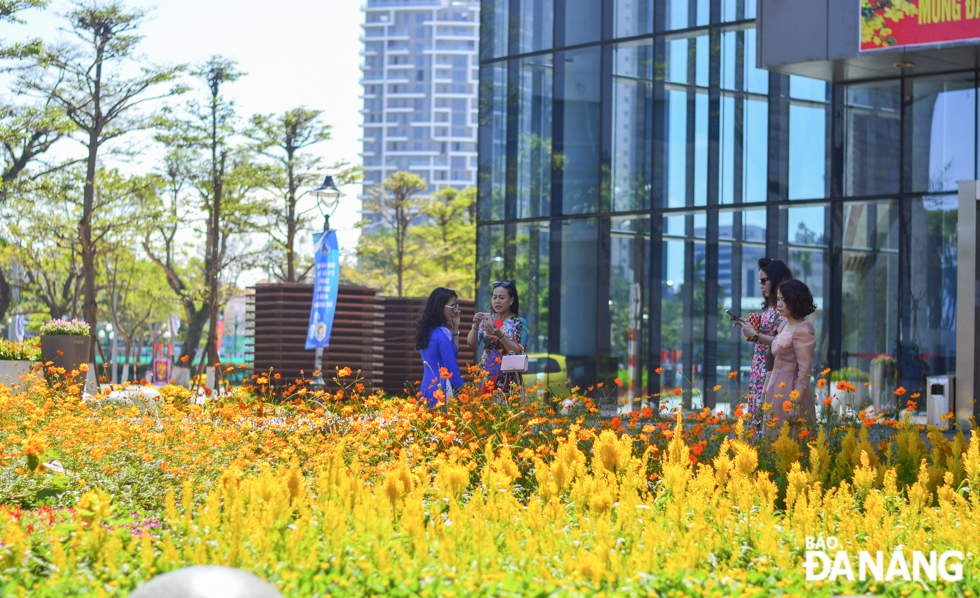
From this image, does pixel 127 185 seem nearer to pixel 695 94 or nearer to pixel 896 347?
pixel 695 94

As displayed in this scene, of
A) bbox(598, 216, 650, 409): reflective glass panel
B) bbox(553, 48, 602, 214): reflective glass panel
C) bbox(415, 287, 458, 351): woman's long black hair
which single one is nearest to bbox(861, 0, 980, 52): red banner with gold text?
bbox(598, 216, 650, 409): reflective glass panel

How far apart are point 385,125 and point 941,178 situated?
13912 centimetres

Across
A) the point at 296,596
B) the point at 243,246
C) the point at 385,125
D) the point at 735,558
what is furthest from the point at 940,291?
the point at 385,125

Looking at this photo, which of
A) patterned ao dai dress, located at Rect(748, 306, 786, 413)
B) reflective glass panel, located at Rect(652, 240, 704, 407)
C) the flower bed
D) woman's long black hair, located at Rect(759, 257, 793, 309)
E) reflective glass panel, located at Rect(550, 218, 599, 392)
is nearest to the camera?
the flower bed

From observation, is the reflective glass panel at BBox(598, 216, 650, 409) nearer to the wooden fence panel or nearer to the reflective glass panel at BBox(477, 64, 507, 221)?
the reflective glass panel at BBox(477, 64, 507, 221)

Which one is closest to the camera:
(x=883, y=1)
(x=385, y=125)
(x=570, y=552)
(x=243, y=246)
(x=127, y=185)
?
(x=570, y=552)

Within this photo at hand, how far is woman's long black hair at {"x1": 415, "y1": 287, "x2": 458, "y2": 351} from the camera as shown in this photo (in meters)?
7.62

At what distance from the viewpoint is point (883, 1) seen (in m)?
11.4

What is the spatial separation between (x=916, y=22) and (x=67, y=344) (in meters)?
12.2

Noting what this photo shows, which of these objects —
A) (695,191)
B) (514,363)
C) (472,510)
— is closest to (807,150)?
(695,191)

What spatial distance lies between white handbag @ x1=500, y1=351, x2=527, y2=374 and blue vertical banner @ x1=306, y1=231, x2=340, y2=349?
766 centimetres

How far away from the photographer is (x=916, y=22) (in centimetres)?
1139

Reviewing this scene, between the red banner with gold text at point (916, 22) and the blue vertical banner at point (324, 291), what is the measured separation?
788 cm
